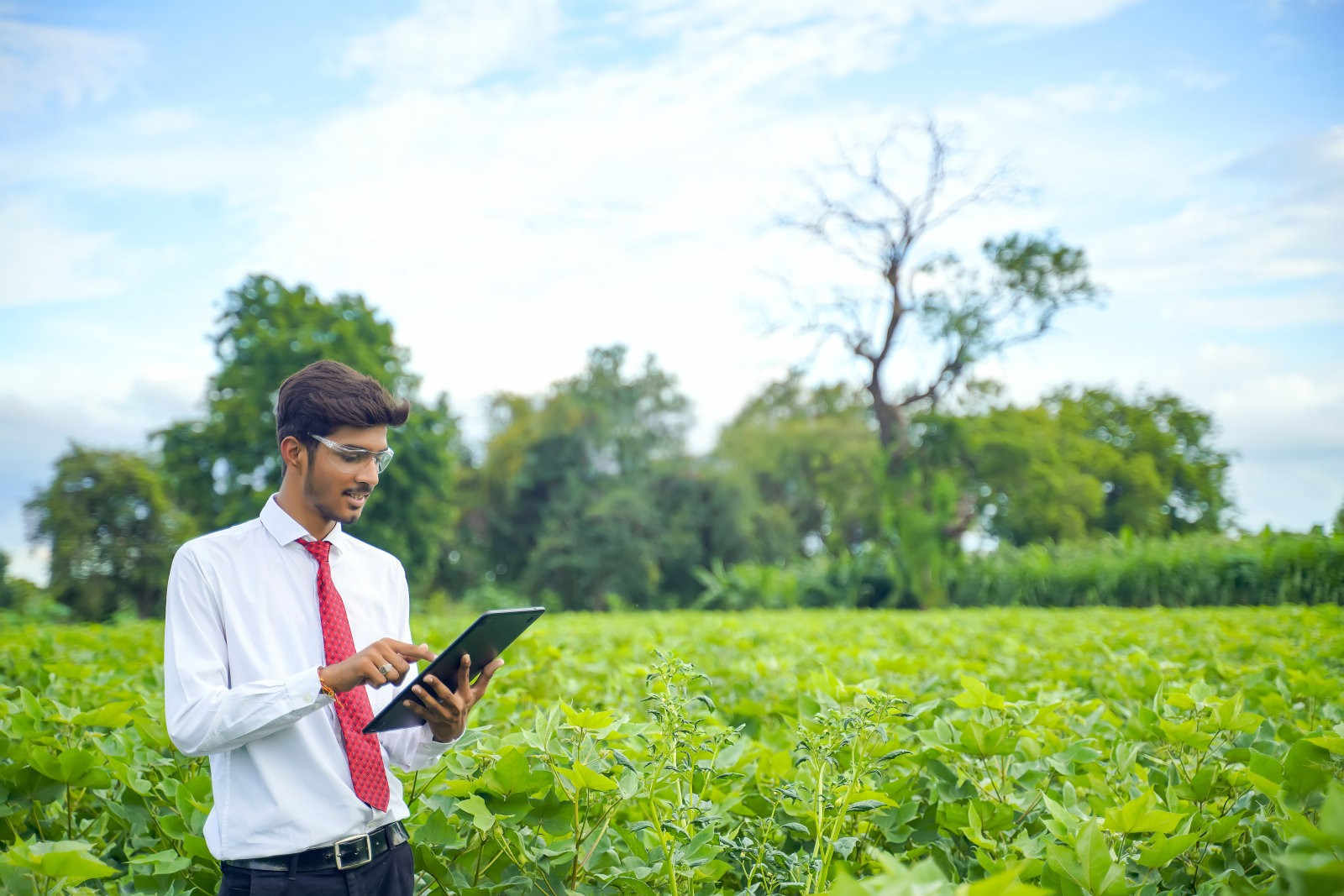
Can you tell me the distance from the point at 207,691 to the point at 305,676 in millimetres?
178

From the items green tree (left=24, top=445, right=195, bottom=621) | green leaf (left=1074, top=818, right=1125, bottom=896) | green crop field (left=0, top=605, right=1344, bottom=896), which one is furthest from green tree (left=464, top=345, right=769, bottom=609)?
green leaf (left=1074, top=818, right=1125, bottom=896)

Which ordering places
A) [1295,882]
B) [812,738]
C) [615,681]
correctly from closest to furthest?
1. [1295,882]
2. [812,738]
3. [615,681]

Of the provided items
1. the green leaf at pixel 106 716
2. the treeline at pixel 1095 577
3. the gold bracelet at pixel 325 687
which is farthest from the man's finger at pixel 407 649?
the treeline at pixel 1095 577

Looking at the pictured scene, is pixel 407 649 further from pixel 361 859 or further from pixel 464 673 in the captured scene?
pixel 361 859

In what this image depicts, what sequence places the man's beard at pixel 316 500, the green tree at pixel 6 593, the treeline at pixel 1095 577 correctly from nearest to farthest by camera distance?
the man's beard at pixel 316 500, the treeline at pixel 1095 577, the green tree at pixel 6 593

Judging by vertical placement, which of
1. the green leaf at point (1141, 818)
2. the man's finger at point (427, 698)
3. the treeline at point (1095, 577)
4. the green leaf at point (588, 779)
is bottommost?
the treeline at point (1095, 577)

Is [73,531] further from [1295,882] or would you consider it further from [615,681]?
[1295,882]

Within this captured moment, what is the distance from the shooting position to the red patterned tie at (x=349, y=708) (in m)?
1.90

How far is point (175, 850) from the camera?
2.12 metres

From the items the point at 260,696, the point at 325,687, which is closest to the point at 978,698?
the point at 325,687

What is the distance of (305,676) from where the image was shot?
172cm

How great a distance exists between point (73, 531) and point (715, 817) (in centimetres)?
1955

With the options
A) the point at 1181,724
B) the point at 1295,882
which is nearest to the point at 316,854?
the point at 1295,882

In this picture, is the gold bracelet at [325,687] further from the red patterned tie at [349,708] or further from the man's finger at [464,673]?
the man's finger at [464,673]
